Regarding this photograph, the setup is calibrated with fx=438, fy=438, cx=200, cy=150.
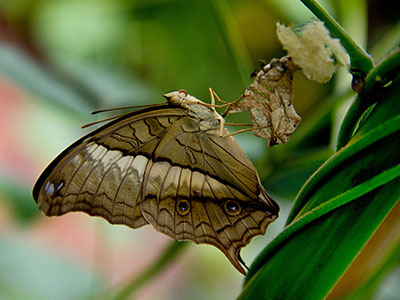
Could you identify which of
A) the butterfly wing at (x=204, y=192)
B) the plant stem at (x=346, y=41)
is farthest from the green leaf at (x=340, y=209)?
the butterfly wing at (x=204, y=192)

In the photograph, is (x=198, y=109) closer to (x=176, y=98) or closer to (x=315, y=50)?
(x=176, y=98)

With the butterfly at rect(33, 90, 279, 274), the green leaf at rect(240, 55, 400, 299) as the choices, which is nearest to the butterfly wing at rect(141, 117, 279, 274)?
the butterfly at rect(33, 90, 279, 274)

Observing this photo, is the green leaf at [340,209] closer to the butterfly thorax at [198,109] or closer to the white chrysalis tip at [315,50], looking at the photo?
the white chrysalis tip at [315,50]

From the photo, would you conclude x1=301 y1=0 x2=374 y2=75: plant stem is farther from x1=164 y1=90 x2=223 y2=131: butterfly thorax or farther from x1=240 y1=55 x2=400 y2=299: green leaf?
x1=164 y1=90 x2=223 y2=131: butterfly thorax

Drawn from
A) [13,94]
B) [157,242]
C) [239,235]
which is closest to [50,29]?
[13,94]

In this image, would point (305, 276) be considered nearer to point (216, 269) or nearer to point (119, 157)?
point (119, 157)

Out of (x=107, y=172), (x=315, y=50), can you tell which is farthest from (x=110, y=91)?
(x=315, y=50)

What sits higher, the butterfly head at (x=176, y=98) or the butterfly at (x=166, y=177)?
the butterfly head at (x=176, y=98)
